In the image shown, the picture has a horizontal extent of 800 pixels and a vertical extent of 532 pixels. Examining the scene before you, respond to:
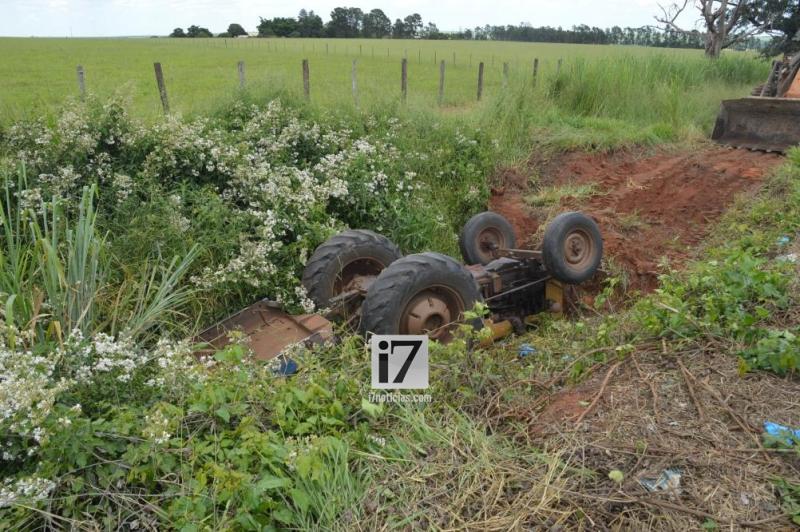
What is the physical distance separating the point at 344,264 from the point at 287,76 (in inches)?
276

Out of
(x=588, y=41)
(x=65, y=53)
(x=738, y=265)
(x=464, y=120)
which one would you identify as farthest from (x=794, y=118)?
(x=588, y=41)

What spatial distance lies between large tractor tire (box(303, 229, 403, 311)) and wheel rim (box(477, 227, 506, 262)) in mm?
1610

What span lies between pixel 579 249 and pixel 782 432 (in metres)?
3.22

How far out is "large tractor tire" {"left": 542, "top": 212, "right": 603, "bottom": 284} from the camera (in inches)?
222

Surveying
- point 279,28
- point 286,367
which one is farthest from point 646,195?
point 279,28

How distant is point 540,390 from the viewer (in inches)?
140

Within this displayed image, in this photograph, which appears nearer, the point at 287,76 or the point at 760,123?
the point at 287,76

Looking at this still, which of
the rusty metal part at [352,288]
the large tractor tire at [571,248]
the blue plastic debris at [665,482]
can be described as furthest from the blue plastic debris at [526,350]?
the blue plastic debris at [665,482]

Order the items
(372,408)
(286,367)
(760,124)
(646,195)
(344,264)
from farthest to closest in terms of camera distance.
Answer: (760,124) < (646,195) < (344,264) < (286,367) < (372,408)

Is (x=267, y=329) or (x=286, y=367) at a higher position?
(x=286, y=367)

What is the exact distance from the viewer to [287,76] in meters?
11.1

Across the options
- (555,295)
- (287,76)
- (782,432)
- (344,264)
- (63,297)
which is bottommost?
(555,295)

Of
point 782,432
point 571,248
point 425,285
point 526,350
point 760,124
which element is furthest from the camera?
point 760,124

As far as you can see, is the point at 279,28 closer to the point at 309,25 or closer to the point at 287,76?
the point at 309,25
